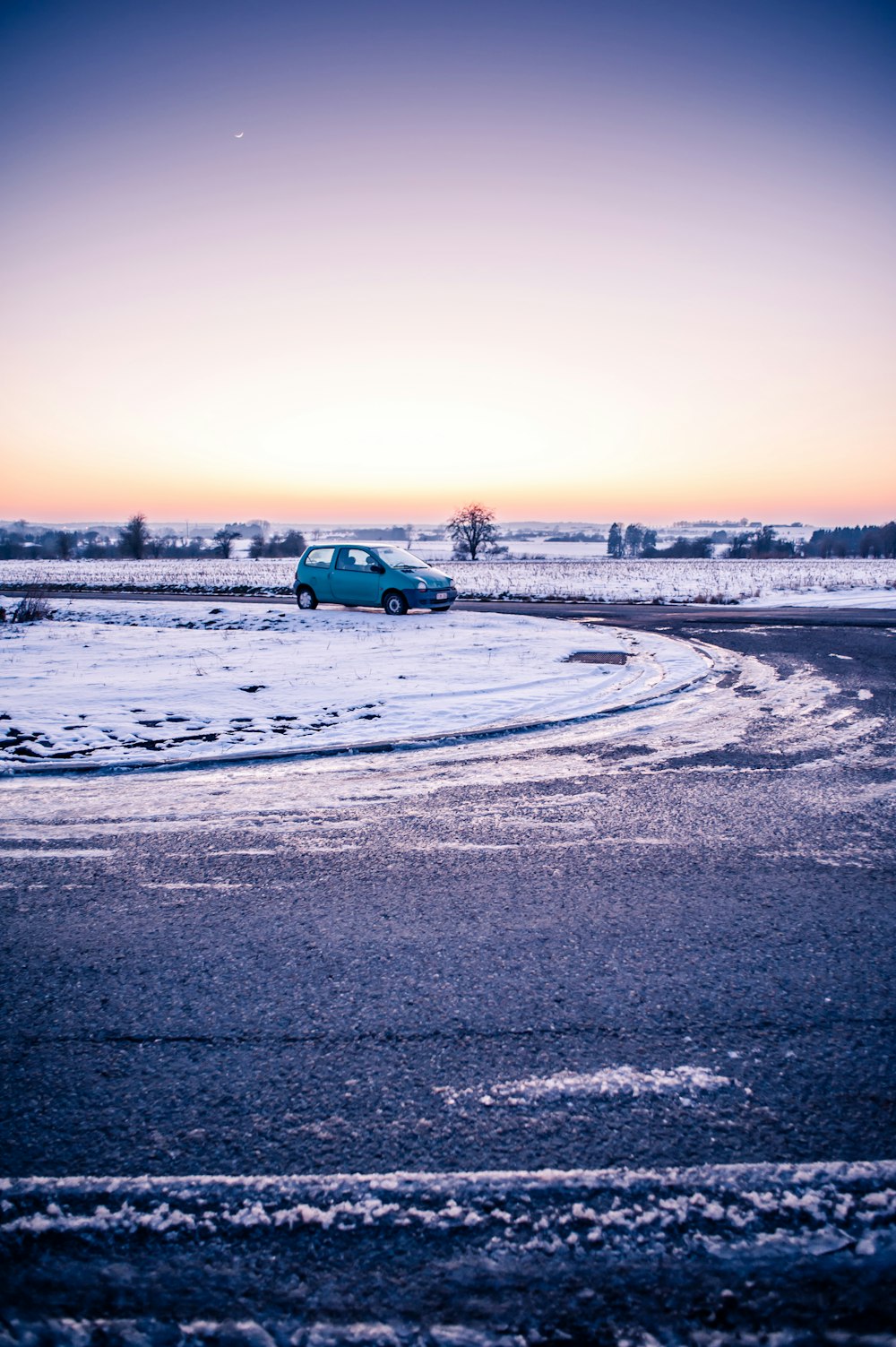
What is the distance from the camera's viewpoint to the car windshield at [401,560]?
16.8 meters

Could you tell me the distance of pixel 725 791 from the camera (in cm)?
486

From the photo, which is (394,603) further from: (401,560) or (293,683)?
(293,683)

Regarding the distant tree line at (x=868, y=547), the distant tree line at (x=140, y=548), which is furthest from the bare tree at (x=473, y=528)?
the distant tree line at (x=868, y=547)

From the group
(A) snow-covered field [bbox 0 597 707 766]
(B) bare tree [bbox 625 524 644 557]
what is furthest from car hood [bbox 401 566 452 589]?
(B) bare tree [bbox 625 524 644 557]

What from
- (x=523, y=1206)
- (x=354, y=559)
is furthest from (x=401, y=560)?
(x=523, y=1206)

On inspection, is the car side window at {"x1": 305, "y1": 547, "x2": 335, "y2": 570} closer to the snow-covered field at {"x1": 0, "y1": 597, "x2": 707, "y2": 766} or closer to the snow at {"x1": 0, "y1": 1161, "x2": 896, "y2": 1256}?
the snow-covered field at {"x1": 0, "y1": 597, "x2": 707, "y2": 766}

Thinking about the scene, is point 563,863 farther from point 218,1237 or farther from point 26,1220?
point 26,1220

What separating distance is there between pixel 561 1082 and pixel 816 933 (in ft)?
4.83

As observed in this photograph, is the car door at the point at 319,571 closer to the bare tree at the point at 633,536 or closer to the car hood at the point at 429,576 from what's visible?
the car hood at the point at 429,576

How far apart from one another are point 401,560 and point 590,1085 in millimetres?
15704

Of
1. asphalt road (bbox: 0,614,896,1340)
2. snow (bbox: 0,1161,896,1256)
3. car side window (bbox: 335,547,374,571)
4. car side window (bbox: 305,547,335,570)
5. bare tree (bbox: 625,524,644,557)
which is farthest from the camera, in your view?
bare tree (bbox: 625,524,644,557)

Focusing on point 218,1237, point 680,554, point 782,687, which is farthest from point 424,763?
point 680,554

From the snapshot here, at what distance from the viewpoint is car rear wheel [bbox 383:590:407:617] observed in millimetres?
16578

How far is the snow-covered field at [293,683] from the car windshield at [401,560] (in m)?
2.20
